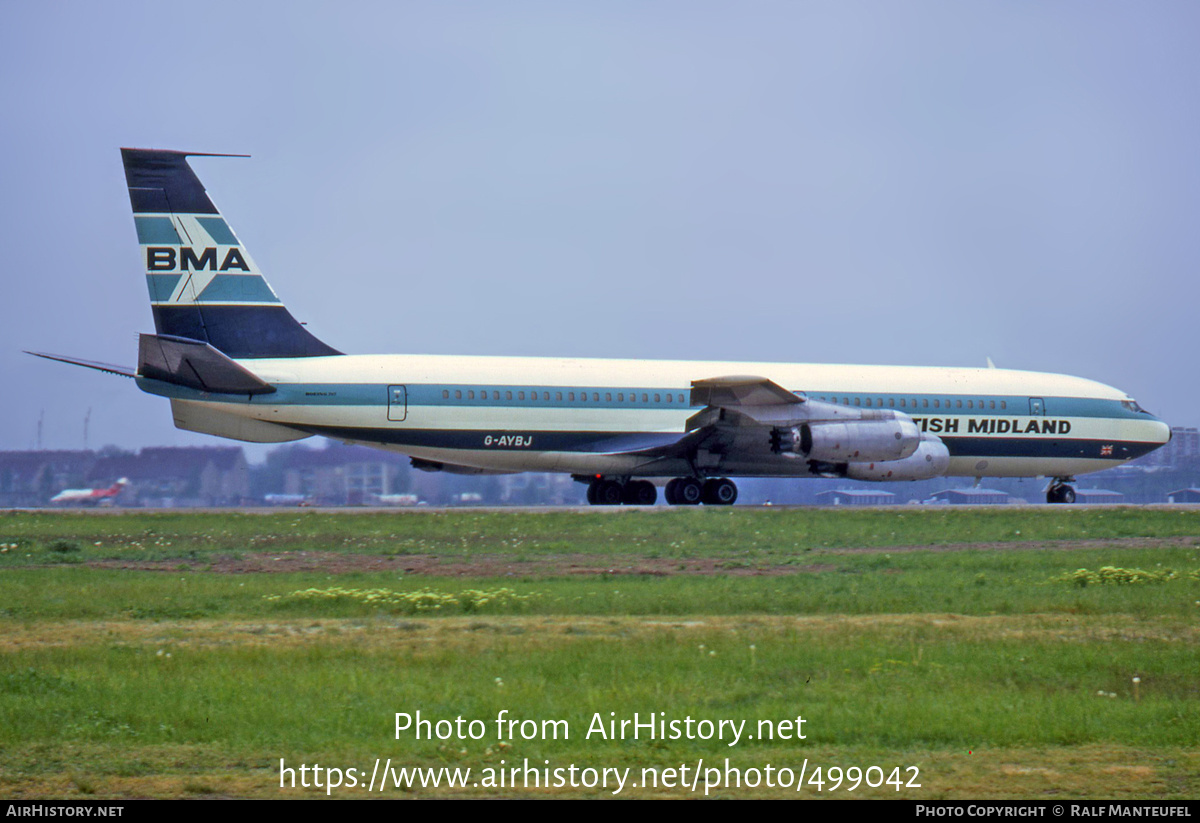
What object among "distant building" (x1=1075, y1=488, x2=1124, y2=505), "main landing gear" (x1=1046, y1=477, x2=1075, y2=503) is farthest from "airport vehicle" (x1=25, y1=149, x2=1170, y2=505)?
"distant building" (x1=1075, y1=488, x2=1124, y2=505)

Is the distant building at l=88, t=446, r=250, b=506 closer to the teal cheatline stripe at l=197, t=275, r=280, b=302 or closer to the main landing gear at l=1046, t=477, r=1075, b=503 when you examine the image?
the teal cheatline stripe at l=197, t=275, r=280, b=302

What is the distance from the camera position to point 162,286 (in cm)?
2853

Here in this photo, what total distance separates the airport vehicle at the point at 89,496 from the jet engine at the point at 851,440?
28.1 metres

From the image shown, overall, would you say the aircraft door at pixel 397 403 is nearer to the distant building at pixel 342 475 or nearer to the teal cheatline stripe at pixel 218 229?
the teal cheatline stripe at pixel 218 229

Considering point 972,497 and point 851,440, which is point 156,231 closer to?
point 851,440

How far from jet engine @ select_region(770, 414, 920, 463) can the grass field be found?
9264 mm

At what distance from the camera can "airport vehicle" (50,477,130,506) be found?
48.3 meters

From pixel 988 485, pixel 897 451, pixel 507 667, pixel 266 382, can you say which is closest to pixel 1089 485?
pixel 988 485

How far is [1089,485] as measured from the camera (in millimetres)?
67250

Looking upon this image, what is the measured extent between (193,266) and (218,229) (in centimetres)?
102

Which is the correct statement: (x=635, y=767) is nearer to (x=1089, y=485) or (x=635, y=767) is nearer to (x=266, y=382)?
(x=266, y=382)

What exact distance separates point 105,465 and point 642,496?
881 inches

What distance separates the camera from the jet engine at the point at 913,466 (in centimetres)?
3156

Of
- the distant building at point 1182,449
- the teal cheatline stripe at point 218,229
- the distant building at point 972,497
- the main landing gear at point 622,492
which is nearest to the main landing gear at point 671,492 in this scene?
the main landing gear at point 622,492
